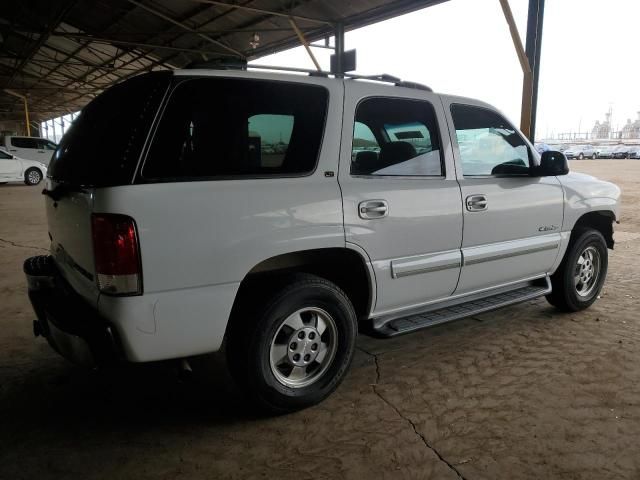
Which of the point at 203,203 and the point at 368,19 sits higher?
the point at 368,19

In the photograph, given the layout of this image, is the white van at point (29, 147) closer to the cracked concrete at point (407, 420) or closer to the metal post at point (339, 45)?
the metal post at point (339, 45)

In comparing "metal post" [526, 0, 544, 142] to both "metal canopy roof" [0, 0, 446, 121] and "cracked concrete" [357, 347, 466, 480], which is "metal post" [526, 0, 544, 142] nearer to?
"metal canopy roof" [0, 0, 446, 121]

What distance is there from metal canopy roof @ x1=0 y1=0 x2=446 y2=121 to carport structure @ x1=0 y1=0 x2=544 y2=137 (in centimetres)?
3

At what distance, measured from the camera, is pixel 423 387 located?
9.66ft

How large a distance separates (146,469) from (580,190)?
375 centimetres

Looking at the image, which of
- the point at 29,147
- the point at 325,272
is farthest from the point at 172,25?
the point at 325,272

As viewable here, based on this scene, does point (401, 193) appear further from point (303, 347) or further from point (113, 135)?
point (113, 135)

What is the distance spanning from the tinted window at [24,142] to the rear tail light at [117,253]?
69.0 feet

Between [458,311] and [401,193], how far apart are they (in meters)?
0.99

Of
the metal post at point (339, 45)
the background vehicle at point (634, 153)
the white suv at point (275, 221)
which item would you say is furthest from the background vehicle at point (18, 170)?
the background vehicle at point (634, 153)

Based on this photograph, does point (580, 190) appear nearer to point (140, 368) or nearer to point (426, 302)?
point (426, 302)

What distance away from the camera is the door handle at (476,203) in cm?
314

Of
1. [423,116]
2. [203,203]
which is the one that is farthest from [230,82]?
[423,116]

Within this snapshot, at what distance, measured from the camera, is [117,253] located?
2021 millimetres
